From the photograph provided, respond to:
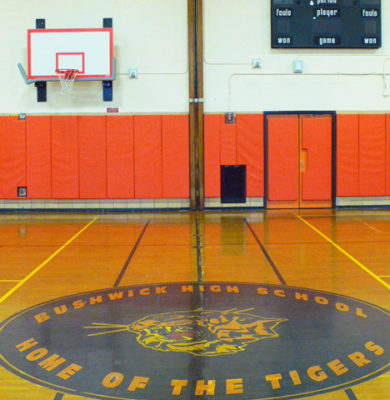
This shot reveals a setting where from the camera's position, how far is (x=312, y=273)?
7902mm

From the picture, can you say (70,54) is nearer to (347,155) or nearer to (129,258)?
(347,155)

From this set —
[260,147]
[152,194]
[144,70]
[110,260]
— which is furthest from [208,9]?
[110,260]

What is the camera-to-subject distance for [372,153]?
16.2 meters

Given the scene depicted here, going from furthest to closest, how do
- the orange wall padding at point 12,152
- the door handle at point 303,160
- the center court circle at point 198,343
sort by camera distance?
the door handle at point 303,160 → the orange wall padding at point 12,152 → the center court circle at point 198,343

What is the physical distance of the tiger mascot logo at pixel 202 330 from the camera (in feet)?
16.0

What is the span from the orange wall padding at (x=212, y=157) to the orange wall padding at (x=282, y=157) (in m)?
1.44

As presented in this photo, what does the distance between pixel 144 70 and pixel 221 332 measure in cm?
1159

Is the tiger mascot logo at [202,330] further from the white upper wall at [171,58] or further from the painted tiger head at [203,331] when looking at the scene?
the white upper wall at [171,58]

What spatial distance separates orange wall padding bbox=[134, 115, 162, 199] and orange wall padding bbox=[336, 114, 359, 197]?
490 centimetres

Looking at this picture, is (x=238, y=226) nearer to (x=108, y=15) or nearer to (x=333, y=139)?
(x=333, y=139)

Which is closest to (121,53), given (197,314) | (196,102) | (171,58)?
(171,58)


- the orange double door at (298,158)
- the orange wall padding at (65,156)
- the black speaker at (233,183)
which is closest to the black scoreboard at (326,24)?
the orange double door at (298,158)

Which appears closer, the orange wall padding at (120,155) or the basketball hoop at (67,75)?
the basketball hoop at (67,75)

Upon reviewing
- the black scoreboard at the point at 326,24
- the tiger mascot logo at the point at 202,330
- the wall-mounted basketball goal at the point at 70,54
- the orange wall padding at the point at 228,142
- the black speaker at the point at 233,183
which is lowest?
the tiger mascot logo at the point at 202,330
